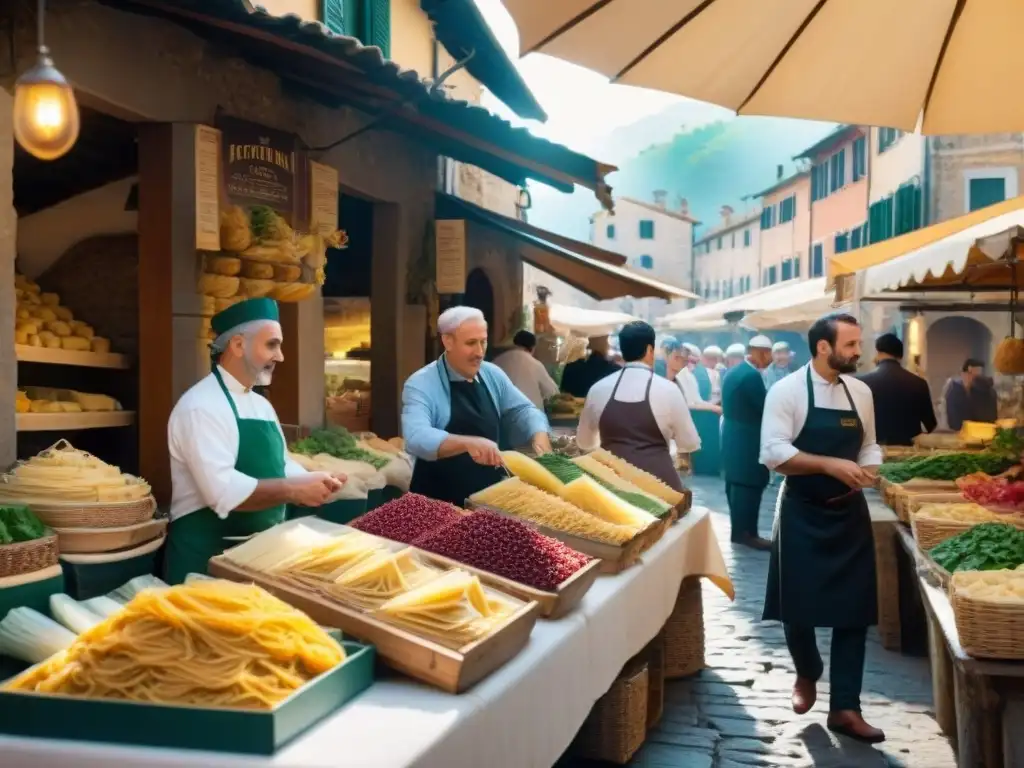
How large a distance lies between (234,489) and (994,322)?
71.7 feet

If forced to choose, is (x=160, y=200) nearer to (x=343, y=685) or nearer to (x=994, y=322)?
(x=343, y=685)

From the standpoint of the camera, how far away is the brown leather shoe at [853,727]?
17.9 ft

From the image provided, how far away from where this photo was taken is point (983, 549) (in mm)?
4914

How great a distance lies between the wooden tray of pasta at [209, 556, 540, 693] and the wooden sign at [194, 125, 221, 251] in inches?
131

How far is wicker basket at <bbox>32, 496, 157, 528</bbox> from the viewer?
4516 mm

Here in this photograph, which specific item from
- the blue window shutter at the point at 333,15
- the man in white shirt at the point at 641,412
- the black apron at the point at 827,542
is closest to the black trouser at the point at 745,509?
the man in white shirt at the point at 641,412

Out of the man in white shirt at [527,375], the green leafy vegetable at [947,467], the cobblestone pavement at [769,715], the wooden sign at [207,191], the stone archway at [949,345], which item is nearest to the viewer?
the cobblestone pavement at [769,715]

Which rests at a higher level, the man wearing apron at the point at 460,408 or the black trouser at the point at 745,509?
the man wearing apron at the point at 460,408

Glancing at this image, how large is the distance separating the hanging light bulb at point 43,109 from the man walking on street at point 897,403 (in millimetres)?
7848

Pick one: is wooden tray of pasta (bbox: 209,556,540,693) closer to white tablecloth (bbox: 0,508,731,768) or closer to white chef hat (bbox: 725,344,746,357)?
white tablecloth (bbox: 0,508,731,768)

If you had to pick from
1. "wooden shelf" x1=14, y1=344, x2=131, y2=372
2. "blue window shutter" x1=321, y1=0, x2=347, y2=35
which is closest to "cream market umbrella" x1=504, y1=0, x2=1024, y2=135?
"wooden shelf" x1=14, y1=344, x2=131, y2=372

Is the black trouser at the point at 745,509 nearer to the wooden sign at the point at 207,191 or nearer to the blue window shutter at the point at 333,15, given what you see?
the blue window shutter at the point at 333,15

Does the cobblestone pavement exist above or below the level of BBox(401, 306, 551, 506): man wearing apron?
below

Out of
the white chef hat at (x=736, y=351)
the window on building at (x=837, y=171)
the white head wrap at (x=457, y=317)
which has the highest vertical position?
the window on building at (x=837, y=171)
